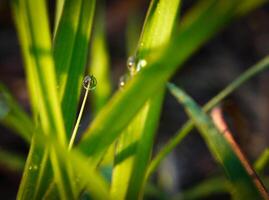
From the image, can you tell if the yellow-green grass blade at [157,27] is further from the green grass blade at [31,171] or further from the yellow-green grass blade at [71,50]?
the green grass blade at [31,171]

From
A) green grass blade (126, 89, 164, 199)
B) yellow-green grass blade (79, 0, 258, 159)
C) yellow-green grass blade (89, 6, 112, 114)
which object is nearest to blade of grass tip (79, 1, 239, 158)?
yellow-green grass blade (79, 0, 258, 159)

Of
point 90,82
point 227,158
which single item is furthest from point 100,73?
point 227,158

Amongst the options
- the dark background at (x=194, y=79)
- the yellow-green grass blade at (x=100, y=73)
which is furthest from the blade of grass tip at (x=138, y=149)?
the dark background at (x=194, y=79)

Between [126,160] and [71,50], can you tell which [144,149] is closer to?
[126,160]

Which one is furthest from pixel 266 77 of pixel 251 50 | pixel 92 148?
pixel 92 148

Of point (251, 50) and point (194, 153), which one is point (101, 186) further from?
point (251, 50)

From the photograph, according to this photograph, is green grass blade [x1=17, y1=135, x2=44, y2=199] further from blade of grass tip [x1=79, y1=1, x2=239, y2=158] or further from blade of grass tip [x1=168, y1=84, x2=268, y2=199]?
blade of grass tip [x1=168, y1=84, x2=268, y2=199]
